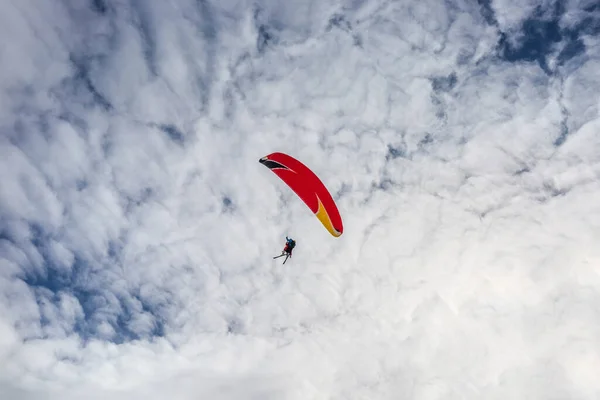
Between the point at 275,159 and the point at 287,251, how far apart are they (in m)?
8.88

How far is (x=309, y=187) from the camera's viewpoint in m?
31.6

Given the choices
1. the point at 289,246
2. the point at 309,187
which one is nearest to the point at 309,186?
the point at 309,187

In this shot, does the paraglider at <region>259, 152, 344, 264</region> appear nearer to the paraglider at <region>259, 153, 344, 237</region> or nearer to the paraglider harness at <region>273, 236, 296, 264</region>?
the paraglider at <region>259, 153, 344, 237</region>

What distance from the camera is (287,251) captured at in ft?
119

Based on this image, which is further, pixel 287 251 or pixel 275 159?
pixel 287 251

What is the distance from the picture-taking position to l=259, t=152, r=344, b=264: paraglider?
31.4m

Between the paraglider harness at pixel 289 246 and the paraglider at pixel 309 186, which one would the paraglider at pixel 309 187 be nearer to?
the paraglider at pixel 309 186

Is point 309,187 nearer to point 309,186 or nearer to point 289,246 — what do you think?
point 309,186

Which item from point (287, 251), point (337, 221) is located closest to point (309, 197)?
point (337, 221)

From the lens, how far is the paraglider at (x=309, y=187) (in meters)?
31.4

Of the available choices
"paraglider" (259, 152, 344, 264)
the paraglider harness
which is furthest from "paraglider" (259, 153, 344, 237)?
the paraglider harness

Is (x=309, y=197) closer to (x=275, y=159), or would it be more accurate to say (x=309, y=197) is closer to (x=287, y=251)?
(x=275, y=159)

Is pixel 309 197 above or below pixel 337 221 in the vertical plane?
above

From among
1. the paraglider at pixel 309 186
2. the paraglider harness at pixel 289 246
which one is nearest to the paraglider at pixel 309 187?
the paraglider at pixel 309 186
